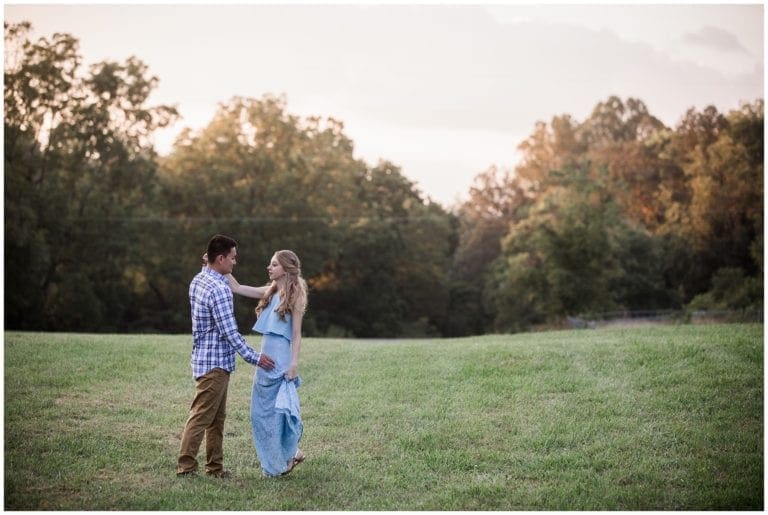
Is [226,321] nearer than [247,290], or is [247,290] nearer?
[226,321]

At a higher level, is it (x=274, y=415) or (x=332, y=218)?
(x=332, y=218)

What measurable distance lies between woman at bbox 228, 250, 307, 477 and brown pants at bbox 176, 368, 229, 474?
34cm

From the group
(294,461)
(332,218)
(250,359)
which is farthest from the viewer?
(332,218)

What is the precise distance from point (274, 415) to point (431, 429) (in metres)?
2.67

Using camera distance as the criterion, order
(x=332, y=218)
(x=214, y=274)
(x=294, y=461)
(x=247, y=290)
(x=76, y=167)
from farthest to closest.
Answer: (x=332, y=218) < (x=76, y=167) < (x=247, y=290) < (x=294, y=461) < (x=214, y=274)

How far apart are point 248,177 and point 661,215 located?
84.3 ft

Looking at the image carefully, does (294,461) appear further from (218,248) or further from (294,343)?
(218,248)

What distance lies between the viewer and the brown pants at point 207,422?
301 inches

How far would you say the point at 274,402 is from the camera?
779 centimetres

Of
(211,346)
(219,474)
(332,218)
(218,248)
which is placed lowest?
(219,474)

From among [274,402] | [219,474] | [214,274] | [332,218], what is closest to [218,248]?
[214,274]

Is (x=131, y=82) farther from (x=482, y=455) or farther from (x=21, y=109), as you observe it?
(x=482, y=455)

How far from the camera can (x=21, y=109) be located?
37.3m

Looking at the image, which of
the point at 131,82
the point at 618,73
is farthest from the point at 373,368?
the point at 618,73
